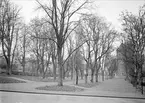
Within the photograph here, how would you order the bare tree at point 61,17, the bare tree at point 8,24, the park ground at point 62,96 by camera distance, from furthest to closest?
the bare tree at point 8,24, the bare tree at point 61,17, the park ground at point 62,96

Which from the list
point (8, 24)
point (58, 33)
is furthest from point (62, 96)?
point (8, 24)

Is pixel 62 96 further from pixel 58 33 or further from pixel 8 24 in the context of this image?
pixel 8 24

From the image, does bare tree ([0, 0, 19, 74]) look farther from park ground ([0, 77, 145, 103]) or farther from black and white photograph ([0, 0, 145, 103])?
park ground ([0, 77, 145, 103])

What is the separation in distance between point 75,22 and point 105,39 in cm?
1882

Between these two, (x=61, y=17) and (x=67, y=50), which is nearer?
(x=61, y=17)

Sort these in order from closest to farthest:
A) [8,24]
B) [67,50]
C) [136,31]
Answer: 1. [136,31]
2. [8,24]
3. [67,50]

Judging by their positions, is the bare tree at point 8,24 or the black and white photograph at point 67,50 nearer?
the black and white photograph at point 67,50

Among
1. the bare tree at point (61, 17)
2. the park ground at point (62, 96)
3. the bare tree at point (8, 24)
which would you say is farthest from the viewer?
the bare tree at point (8, 24)

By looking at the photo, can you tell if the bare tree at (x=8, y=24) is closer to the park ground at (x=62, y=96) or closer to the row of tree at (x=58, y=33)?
the row of tree at (x=58, y=33)

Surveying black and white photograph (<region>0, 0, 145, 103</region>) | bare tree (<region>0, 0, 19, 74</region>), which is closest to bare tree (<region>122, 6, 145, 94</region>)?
black and white photograph (<region>0, 0, 145, 103</region>)

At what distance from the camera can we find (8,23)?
120ft

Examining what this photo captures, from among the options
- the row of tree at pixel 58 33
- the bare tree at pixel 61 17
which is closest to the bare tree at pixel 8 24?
the row of tree at pixel 58 33

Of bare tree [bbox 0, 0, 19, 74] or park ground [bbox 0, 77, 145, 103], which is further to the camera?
bare tree [bbox 0, 0, 19, 74]

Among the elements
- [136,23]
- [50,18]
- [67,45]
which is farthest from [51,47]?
[136,23]
